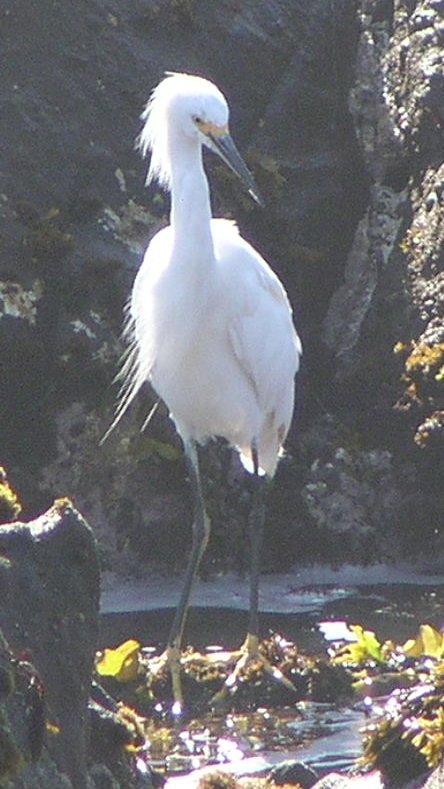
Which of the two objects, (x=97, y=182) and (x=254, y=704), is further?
(x=97, y=182)

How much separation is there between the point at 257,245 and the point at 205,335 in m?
1.84

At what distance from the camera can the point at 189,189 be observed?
800 centimetres

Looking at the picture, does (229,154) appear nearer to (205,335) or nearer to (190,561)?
(205,335)

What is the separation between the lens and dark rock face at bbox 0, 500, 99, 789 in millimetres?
3543

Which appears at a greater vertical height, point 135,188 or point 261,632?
point 135,188

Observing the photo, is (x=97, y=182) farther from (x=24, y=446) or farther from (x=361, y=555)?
(x=361, y=555)

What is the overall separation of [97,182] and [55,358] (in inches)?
44.7

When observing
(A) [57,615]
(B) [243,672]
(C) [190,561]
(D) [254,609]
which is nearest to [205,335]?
(C) [190,561]

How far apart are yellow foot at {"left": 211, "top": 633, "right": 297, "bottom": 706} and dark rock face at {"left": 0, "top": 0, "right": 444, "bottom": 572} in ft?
5.47

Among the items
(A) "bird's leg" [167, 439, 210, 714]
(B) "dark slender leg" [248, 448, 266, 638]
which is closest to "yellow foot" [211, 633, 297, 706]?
(A) "bird's leg" [167, 439, 210, 714]

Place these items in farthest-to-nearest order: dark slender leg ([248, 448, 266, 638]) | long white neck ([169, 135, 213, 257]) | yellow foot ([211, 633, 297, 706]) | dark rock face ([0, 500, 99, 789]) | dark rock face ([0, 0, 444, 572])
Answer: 1. dark rock face ([0, 0, 444, 572])
2. dark slender leg ([248, 448, 266, 638])
3. long white neck ([169, 135, 213, 257])
4. yellow foot ([211, 633, 297, 706])
5. dark rock face ([0, 500, 99, 789])

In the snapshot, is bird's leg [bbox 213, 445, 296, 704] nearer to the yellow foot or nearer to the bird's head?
the yellow foot

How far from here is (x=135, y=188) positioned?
981 centimetres

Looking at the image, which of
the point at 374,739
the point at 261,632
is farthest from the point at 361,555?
the point at 374,739
